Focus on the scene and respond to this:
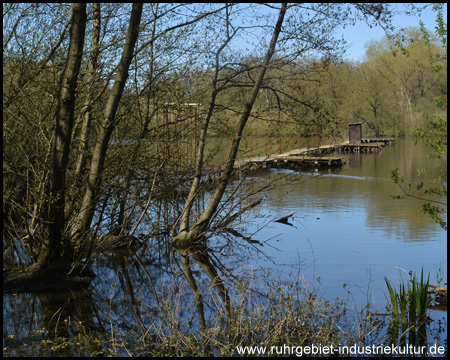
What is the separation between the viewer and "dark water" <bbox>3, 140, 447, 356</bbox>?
7.76 m

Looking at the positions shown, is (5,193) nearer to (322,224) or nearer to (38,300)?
(38,300)

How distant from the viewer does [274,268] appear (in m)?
11.0

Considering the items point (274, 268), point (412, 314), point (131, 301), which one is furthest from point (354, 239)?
point (412, 314)

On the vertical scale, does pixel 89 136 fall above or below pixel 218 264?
above

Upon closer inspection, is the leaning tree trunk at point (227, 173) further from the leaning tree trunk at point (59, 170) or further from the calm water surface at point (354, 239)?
the leaning tree trunk at point (59, 170)

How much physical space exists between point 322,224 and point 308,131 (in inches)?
130

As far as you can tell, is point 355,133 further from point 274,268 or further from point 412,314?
point 412,314

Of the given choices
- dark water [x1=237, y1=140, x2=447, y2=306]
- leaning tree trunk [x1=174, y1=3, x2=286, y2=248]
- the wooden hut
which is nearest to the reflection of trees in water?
leaning tree trunk [x1=174, y1=3, x2=286, y2=248]

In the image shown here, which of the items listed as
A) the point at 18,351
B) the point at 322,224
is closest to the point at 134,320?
the point at 18,351

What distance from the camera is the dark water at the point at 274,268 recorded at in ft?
25.5

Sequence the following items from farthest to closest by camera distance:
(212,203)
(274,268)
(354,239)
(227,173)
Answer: (354,239) < (212,203) < (227,173) < (274,268)

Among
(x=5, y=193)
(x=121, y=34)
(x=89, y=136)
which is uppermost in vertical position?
(x=121, y=34)

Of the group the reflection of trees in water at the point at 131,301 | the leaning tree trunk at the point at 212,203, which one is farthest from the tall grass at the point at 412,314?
the leaning tree trunk at the point at 212,203

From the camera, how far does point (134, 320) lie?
26.4ft
